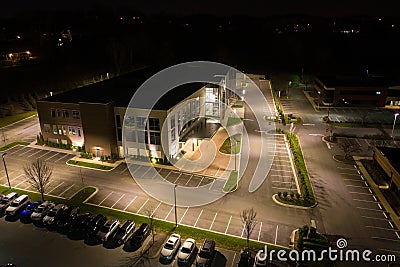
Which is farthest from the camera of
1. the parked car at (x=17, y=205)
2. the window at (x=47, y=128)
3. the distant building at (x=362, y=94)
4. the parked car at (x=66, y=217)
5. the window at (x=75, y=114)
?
the distant building at (x=362, y=94)

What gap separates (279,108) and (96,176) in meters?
42.3

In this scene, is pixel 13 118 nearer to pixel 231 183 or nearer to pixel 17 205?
pixel 17 205

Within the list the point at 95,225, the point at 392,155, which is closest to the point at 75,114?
the point at 95,225

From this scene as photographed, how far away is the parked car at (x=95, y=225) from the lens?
89.2 ft

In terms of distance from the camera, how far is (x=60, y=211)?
29.5 metres

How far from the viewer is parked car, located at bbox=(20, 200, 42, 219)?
97.4 ft

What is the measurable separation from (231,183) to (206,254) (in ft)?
41.0

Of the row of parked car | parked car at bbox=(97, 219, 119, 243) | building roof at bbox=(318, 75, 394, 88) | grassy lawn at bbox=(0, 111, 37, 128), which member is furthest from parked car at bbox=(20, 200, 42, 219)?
building roof at bbox=(318, 75, 394, 88)

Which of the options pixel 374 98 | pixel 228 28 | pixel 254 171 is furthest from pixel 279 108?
pixel 228 28

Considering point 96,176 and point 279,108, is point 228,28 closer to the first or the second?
point 279,108

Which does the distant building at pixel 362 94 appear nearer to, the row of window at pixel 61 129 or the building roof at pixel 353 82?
the building roof at pixel 353 82

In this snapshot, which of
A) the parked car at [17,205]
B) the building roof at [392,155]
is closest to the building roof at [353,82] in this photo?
the building roof at [392,155]

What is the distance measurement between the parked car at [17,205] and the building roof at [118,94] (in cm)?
1524

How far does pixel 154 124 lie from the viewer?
130ft
